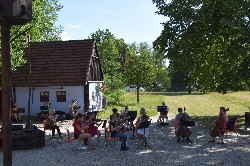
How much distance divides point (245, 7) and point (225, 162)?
9484 mm

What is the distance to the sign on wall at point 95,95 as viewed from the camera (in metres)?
26.5

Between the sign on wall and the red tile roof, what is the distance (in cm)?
67

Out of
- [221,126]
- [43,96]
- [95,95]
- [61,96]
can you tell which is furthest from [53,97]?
[221,126]

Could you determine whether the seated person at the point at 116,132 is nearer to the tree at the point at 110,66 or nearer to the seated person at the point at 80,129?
the seated person at the point at 80,129

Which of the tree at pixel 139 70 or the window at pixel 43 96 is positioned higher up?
the tree at pixel 139 70

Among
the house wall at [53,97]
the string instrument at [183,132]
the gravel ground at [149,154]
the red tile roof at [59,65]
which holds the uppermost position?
the red tile roof at [59,65]

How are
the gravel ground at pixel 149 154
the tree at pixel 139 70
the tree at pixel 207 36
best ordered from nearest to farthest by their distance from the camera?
1. the gravel ground at pixel 149 154
2. the tree at pixel 207 36
3. the tree at pixel 139 70

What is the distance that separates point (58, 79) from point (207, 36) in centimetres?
1307

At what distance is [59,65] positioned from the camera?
26.0m

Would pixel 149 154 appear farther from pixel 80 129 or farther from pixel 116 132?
pixel 80 129

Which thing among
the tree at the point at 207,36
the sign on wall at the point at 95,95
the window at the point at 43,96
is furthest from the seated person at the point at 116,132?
the window at the point at 43,96

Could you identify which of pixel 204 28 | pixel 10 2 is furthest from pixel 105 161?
pixel 204 28

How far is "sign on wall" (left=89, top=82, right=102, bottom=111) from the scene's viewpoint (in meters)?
26.5

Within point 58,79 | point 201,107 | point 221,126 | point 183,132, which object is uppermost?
point 58,79
